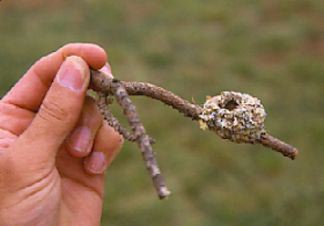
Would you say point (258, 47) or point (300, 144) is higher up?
point (258, 47)

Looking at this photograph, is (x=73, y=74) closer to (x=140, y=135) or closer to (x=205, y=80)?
(x=140, y=135)

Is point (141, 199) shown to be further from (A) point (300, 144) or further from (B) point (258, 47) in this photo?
(B) point (258, 47)

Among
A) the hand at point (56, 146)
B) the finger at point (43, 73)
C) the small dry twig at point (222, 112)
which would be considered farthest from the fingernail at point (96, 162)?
the small dry twig at point (222, 112)

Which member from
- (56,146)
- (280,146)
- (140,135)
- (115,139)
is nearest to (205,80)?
(115,139)

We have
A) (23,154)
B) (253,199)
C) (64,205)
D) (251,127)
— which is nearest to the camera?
(251,127)

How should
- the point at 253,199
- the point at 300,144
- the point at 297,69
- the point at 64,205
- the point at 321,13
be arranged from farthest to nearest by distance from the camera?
1. the point at 321,13
2. the point at 297,69
3. the point at 300,144
4. the point at 253,199
5. the point at 64,205

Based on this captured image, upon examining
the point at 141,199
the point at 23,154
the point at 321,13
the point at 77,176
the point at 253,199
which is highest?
the point at 321,13

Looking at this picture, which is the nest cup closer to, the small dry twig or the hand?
the small dry twig

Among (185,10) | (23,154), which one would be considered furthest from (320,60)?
(23,154)
